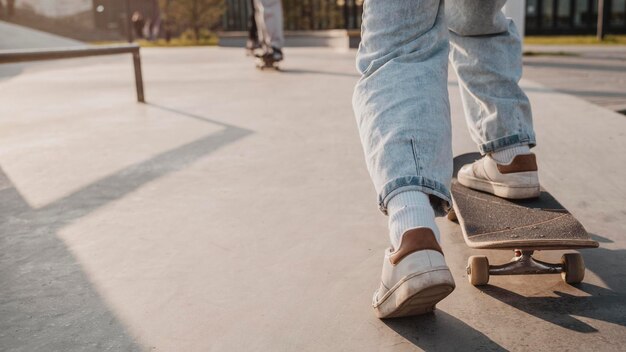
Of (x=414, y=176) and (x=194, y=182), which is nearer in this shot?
(x=414, y=176)

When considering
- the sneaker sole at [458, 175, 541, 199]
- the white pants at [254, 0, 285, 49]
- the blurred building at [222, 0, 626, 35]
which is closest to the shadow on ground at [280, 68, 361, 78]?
the white pants at [254, 0, 285, 49]

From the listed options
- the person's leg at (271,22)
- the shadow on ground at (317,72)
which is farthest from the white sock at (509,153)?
the person's leg at (271,22)

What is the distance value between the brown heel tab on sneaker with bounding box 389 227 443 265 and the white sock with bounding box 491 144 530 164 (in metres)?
0.65

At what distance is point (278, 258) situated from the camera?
1.84 m

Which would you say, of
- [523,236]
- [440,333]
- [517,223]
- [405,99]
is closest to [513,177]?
[517,223]

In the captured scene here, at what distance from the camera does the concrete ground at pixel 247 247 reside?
1.38 meters

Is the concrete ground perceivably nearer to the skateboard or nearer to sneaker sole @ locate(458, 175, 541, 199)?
the skateboard

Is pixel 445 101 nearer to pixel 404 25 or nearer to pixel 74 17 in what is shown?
pixel 404 25

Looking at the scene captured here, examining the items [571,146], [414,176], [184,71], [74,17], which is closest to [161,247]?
[414,176]

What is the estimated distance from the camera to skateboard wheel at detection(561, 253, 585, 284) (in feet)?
5.14

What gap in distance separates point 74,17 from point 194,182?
177 feet

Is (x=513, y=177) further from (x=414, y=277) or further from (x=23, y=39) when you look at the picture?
(x=23, y=39)

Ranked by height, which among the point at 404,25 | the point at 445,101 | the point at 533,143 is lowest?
the point at 533,143

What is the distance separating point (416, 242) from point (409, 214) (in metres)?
0.06
